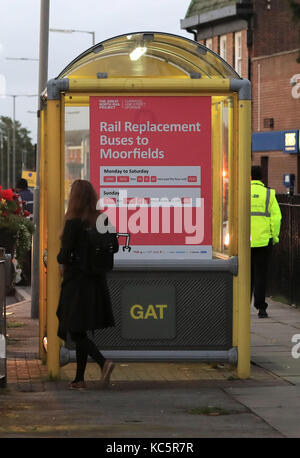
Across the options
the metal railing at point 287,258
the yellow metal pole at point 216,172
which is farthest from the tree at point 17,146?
the yellow metal pole at point 216,172

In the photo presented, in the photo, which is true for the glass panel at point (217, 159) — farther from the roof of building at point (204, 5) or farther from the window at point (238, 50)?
the roof of building at point (204, 5)

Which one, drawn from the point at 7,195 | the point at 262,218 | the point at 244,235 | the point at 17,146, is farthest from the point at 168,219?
the point at 17,146

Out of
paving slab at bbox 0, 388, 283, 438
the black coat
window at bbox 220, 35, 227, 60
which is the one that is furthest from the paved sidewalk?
window at bbox 220, 35, 227, 60

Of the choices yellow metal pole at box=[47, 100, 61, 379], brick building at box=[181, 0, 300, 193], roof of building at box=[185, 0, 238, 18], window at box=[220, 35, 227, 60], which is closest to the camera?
yellow metal pole at box=[47, 100, 61, 379]

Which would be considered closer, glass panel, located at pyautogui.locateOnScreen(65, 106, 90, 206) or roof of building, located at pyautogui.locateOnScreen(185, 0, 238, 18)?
glass panel, located at pyautogui.locateOnScreen(65, 106, 90, 206)

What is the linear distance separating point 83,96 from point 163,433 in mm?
3998

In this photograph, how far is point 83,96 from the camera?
10.9 meters

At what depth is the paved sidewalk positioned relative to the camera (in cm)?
795

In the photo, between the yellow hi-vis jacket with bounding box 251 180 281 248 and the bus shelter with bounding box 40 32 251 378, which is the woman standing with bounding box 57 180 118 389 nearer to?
the bus shelter with bounding box 40 32 251 378

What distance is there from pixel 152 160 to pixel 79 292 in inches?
55.4

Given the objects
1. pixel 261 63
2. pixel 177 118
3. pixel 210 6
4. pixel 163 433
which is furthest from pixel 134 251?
pixel 210 6

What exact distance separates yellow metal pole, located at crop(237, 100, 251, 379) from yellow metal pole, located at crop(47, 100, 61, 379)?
1.50 meters

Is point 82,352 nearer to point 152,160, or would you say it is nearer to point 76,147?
point 152,160

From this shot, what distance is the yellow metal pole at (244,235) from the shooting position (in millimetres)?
10258
